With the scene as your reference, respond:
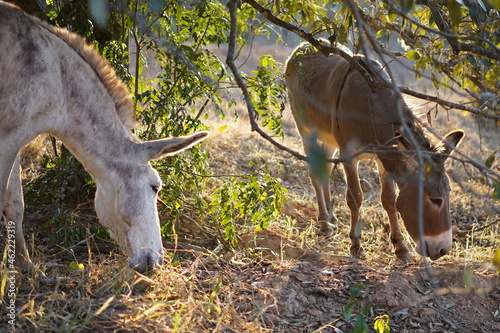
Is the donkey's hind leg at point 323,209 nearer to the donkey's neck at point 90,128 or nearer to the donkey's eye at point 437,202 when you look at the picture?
the donkey's eye at point 437,202

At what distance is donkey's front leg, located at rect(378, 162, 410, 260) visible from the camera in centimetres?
520

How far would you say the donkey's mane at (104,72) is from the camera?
386 cm

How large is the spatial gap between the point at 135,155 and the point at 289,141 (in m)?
6.23

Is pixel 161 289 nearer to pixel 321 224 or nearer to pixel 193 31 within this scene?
pixel 193 31

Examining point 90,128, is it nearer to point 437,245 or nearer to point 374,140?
point 374,140

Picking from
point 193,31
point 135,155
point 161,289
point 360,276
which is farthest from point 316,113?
point 161,289

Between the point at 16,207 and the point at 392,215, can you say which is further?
the point at 392,215

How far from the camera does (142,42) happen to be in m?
5.09

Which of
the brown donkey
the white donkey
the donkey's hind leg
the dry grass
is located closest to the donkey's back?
the brown donkey

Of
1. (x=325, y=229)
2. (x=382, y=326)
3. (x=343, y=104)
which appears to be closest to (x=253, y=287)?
(x=382, y=326)

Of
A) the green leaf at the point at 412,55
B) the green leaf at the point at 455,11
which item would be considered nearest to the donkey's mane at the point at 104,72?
the green leaf at the point at 412,55

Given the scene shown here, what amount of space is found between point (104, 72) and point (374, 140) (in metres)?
2.35

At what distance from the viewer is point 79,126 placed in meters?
3.76

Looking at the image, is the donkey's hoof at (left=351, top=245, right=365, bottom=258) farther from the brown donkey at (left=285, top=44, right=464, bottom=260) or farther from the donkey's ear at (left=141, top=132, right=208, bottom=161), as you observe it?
the donkey's ear at (left=141, top=132, right=208, bottom=161)
